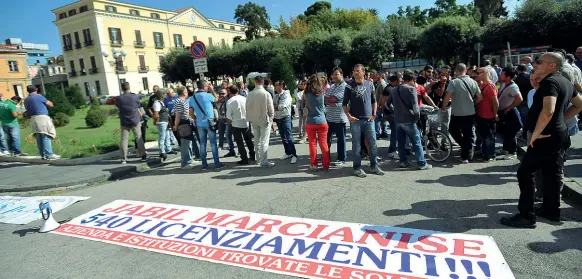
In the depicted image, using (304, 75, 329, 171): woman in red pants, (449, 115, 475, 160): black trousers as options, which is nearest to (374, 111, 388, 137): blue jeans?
(449, 115, 475, 160): black trousers

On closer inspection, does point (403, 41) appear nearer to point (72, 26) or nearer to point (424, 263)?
point (424, 263)

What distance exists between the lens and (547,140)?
360 cm

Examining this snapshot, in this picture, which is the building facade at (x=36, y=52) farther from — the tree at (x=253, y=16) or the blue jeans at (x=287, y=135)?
the blue jeans at (x=287, y=135)

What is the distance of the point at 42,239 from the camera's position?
175 inches

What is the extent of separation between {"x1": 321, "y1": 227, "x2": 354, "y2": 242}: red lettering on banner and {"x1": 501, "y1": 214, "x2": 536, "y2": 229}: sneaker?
1.64 m

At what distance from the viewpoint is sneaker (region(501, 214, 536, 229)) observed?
375cm

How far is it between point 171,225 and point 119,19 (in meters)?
57.1

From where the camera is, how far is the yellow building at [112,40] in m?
51.5

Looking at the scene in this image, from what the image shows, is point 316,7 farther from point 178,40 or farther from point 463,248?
point 463,248

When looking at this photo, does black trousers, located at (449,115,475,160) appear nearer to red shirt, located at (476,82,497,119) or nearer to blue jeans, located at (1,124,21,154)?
red shirt, located at (476,82,497,119)

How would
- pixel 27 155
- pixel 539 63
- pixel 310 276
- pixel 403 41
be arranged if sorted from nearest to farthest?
pixel 310 276 < pixel 539 63 < pixel 27 155 < pixel 403 41

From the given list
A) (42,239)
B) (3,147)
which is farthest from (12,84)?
(42,239)

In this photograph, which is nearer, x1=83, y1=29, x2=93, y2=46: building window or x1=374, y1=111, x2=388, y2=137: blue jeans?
x1=374, y1=111, x2=388, y2=137: blue jeans

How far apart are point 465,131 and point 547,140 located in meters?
2.89
